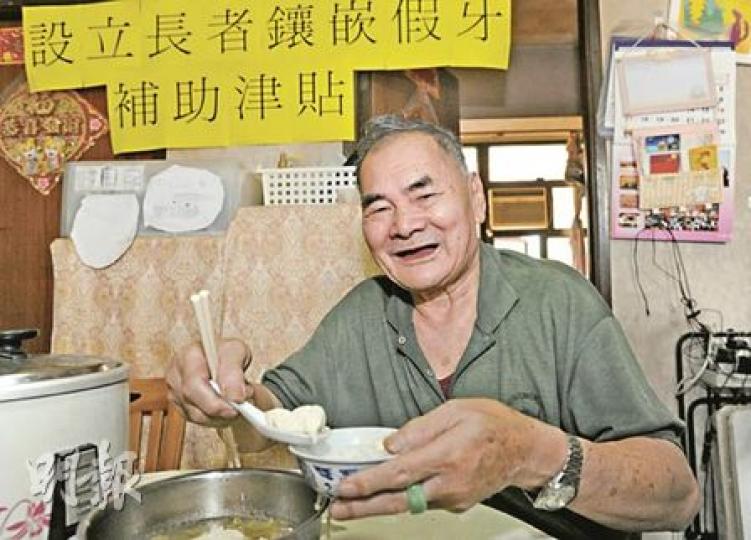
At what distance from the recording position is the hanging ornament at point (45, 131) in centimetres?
256

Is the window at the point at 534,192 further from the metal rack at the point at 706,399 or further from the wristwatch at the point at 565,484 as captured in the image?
the wristwatch at the point at 565,484

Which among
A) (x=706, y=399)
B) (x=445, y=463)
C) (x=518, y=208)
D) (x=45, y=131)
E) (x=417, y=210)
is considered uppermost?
(x=45, y=131)

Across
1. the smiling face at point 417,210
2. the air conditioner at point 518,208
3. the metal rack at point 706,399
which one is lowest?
the metal rack at point 706,399

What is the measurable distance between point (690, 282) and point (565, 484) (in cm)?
143

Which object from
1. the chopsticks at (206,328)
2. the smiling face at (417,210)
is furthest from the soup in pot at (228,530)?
the smiling face at (417,210)

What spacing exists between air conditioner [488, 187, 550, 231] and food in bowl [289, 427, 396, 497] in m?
1.75

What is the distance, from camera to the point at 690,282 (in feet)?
7.14

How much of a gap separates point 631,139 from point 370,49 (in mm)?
847

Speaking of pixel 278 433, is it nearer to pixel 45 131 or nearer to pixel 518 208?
pixel 518 208

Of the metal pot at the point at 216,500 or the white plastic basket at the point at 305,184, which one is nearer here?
the metal pot at the point at 216,500

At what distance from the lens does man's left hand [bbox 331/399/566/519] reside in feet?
2.58

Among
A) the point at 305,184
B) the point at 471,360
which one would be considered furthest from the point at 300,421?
the point at 305,184

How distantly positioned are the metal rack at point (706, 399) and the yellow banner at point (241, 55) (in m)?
1.04

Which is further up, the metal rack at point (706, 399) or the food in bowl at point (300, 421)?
the food in bowl at point (300, 421)
